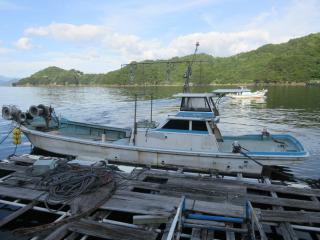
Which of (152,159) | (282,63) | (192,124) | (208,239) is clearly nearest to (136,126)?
(152,159)

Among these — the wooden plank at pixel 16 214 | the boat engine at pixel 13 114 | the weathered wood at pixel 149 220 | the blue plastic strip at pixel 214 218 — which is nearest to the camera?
the blue plastic strip at pixel 214 218

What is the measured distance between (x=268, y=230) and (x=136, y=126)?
687cm

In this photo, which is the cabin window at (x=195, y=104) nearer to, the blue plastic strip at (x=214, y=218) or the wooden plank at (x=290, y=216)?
the wooden plank at (x=290, y=216)

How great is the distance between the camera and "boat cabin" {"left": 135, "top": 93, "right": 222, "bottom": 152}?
12133mm

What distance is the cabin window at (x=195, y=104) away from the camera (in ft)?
42.5

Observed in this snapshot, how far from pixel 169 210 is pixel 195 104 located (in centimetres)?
664

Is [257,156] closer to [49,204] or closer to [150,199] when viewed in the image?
[150,199]

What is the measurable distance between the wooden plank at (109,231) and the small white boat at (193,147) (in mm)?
5916

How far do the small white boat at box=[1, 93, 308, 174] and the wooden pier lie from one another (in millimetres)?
1949

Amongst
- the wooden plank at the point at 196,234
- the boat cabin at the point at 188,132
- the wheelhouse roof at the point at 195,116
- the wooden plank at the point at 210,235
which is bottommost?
the wooden plank at the point at 210,235

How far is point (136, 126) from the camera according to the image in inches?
504

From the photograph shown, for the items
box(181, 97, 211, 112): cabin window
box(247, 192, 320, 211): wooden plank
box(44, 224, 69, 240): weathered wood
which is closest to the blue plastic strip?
box(247, 192, 320, 211): wooden plank

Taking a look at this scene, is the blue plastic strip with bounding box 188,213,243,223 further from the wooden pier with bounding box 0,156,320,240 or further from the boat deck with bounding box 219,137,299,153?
the boat deck with bounding box 219,137,299,153

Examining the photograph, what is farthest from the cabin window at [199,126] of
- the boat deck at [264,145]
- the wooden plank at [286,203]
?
the wooden plank at [286,203]
